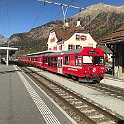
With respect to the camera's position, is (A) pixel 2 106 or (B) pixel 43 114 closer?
(B) pixel 43 114

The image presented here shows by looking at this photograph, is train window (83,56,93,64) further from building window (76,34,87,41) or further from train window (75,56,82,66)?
building window (76,34,87,41)

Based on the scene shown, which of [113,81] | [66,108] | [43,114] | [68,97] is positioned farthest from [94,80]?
[43,114]

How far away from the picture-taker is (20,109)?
9672 mm

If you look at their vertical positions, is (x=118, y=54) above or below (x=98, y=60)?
above

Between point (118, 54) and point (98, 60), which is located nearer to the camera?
point (98, 60)

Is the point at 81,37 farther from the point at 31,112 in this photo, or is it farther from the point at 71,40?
the point at 31,112

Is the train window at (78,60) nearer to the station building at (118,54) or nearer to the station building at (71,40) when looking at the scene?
the station building at (118,54)

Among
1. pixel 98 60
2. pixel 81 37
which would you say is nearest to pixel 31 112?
pixel 98 60

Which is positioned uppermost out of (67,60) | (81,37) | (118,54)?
(81,37)

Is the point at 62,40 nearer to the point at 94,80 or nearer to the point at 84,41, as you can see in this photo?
the point at 84,41

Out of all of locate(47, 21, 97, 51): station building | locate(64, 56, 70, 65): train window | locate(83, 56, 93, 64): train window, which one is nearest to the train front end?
locate(83, 56, 93, 64): train window

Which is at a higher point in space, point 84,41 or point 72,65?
point 84,41

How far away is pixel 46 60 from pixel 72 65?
13664mm

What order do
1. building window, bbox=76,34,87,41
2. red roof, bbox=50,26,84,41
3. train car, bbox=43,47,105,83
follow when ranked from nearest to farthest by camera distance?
train car, bbox=43,47,105,83, building window, bbox=76,34,87,41, red roof, bbox=50,26,84,41
